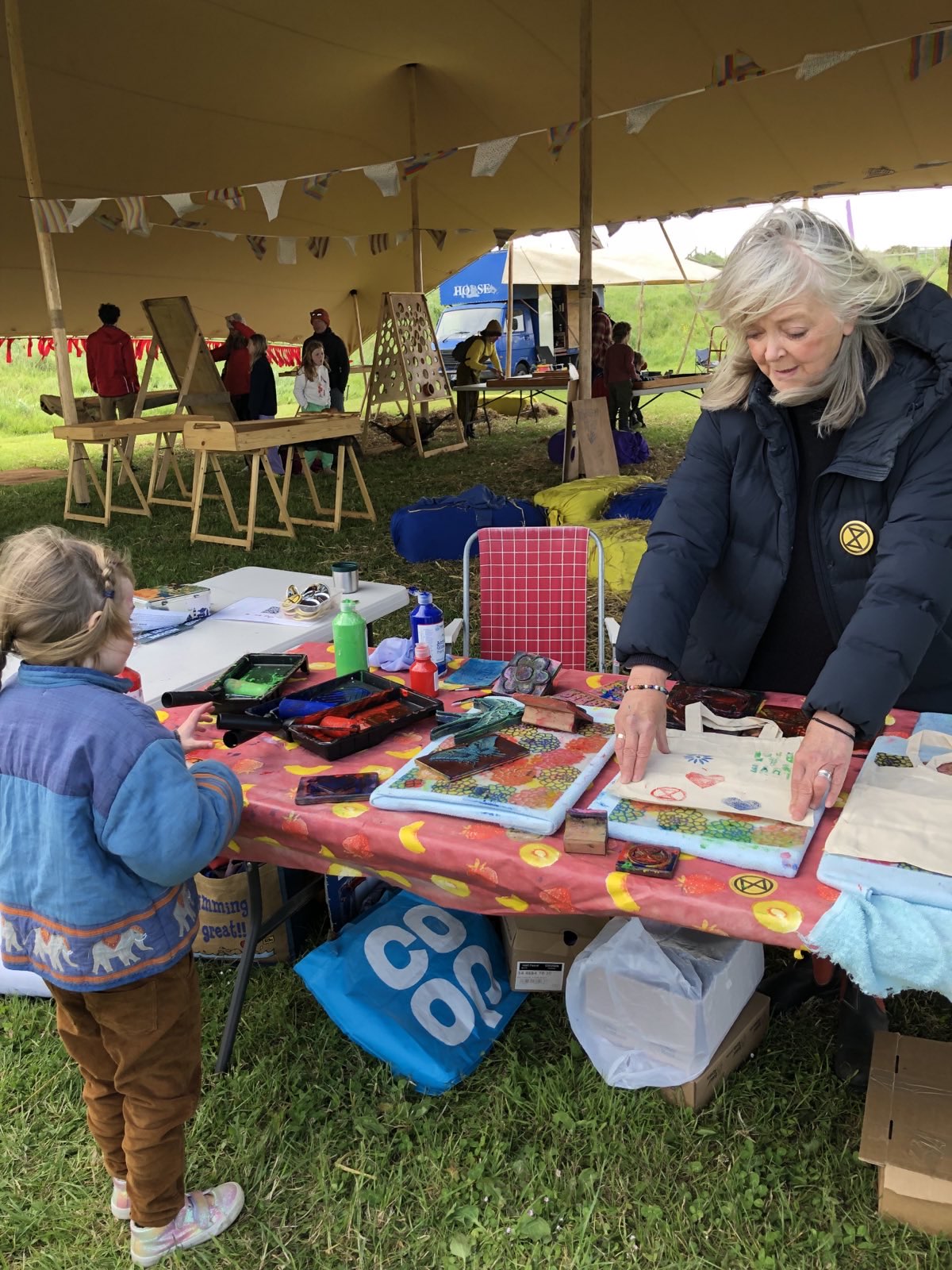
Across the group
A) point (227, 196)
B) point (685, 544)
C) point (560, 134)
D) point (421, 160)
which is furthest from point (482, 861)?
point (227, 196)

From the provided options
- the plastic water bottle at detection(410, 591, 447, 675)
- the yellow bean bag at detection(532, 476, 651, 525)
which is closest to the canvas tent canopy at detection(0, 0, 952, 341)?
the yellow bean bag at detection(532, 476, 651, 525)

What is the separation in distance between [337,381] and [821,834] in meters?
8.04

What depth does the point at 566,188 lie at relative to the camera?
10609 mm

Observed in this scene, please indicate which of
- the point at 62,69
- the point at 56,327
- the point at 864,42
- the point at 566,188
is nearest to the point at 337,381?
the point at 56,327

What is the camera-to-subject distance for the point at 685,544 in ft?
5.90

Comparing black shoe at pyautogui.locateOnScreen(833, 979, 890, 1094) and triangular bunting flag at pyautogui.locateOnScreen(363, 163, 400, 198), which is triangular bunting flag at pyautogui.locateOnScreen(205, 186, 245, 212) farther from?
black shoe at pyautogui.locateOnScreen(833, 979, 890, 1094)

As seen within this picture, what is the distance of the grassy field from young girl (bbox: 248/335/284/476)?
6982mm

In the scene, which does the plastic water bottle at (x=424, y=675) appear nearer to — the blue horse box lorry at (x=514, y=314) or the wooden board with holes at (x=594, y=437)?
the wooden board with holes at (x=594, y=437)

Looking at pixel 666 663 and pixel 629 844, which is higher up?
pixel 666 663

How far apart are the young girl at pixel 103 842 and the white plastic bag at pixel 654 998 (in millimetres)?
801

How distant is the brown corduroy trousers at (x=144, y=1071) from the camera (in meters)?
1.49

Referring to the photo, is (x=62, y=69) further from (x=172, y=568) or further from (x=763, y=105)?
(x=763, y=105)

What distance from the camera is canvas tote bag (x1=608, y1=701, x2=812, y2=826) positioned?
1.50 metres

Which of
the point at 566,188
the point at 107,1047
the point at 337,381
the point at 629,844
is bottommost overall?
the point at 107,1047
